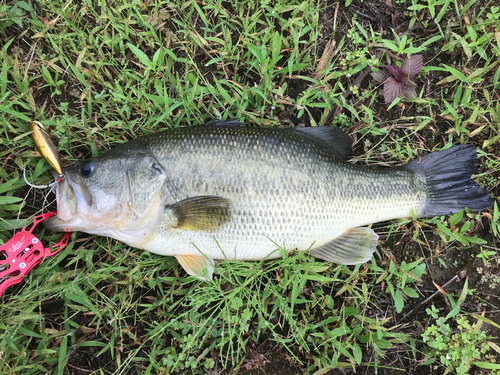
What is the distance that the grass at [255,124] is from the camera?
9.00 ft

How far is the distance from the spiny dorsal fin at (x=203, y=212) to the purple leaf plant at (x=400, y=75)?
1.88m

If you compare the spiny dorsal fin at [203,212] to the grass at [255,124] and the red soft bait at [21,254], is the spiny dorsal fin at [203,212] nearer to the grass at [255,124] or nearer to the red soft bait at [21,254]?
the grass at [255,124]

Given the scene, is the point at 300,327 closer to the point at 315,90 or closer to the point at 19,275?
the point at 315,90

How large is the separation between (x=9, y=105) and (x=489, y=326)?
477cm

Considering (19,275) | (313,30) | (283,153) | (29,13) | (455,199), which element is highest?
(29,13)

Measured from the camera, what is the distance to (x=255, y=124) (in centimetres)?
301

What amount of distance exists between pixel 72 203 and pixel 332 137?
2.22 metres

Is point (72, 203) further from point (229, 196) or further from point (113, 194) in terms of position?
point (229, 196)

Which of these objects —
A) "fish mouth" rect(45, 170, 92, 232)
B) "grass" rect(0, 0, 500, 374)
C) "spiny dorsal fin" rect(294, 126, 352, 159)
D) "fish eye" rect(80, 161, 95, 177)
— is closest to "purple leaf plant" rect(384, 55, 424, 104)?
"grass" rect(0, 0, 500, 374)

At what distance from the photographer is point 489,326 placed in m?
2.91

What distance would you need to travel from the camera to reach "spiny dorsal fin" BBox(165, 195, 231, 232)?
2.44 m

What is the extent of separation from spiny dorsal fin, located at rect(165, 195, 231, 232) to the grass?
0.50 meters

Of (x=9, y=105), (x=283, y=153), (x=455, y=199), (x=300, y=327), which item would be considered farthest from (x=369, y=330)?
(x=9, y=105)

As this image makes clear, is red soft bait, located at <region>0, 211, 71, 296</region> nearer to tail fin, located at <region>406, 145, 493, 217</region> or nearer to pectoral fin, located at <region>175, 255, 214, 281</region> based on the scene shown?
pectoral fin, located at <region>175, 255, 214, 281</region>
